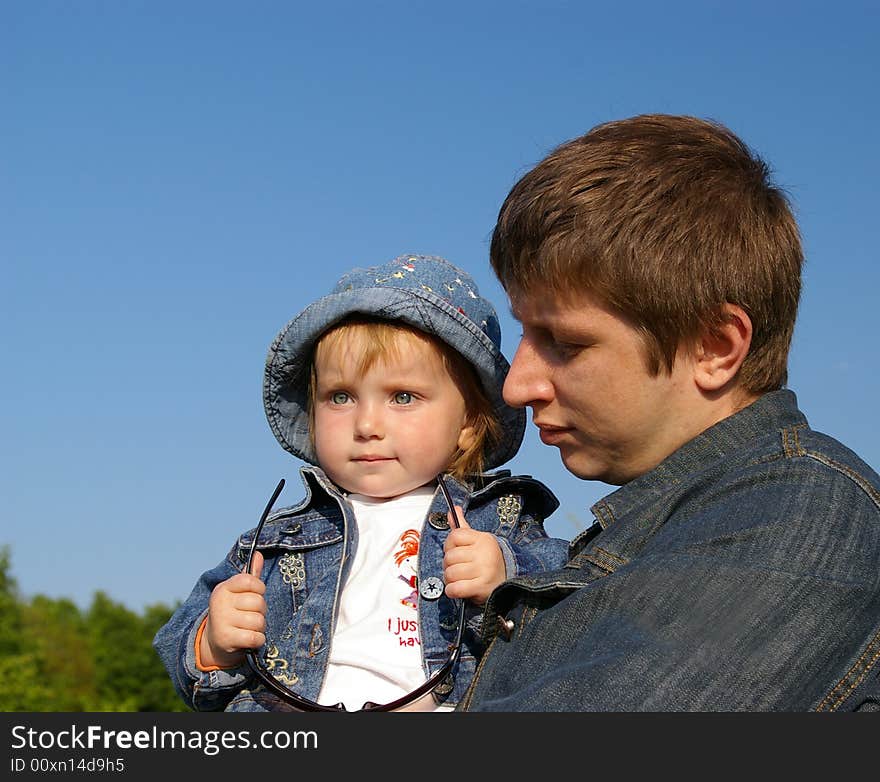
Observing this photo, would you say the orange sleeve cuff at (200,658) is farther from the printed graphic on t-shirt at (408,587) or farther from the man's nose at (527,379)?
the man's nose at (527,379)

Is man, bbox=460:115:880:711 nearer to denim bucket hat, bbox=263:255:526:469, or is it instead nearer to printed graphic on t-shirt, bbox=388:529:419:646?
denim bucket hat, bbox=263:255:526:469

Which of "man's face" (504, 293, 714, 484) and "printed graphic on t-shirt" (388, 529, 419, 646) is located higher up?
"man's face" (504, 293, 714, 484)

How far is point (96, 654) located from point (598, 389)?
46289 mm

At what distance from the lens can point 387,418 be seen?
3.96 metres

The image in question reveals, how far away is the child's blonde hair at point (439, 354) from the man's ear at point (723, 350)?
43.0 inches

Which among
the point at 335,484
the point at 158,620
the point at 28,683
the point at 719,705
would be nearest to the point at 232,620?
the point at 335,484

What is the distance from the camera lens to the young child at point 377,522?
3.62 m

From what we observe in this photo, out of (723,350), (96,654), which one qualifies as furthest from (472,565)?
(96,654)

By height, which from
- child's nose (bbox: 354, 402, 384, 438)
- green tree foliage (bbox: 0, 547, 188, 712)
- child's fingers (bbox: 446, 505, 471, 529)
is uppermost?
green tree foliage (bbox: 0, 547, 188, 712)

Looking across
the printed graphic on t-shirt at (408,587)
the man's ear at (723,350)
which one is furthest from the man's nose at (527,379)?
the printed graphic on t-shirt at (408,587)

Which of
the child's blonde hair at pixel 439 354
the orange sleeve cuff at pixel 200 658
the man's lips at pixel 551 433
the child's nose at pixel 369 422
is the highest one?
the child's blonde hair at pixel 439 354

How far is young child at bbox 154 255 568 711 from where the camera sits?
3623 millimetres

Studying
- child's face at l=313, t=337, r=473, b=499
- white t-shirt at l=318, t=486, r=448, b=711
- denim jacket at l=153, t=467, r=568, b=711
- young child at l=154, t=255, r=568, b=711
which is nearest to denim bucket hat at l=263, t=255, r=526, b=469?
young child at l=154, t=255, r=568, b=711

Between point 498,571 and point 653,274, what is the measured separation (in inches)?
41.2
